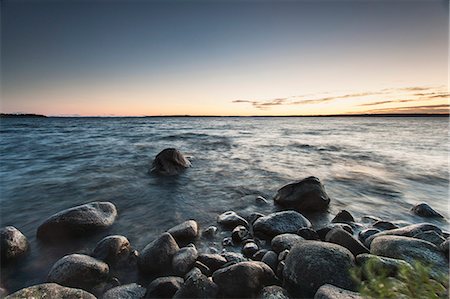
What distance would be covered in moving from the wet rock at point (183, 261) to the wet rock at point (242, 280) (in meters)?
0.63

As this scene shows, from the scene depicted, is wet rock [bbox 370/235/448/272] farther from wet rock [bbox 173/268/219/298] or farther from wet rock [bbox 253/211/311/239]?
wet rock [bbox 173/268/219/298]

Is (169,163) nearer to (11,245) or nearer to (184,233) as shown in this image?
Answer: (184,233)

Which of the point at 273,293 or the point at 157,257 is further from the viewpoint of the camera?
the point at 157,257

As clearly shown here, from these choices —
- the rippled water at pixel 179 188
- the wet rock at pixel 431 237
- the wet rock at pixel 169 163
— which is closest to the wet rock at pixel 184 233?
the rippled water at pixel 179 188

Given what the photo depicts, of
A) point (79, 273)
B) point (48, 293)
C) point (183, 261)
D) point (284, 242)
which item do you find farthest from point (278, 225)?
point (48, 293)

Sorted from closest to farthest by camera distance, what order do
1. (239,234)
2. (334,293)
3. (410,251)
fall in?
(334,293)
(410,251)
(239,234)

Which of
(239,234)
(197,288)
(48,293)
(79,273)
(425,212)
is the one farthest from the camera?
(425,212)

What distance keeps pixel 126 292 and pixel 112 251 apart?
1.23m

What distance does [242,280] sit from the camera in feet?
12.2

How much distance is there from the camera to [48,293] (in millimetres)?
3250

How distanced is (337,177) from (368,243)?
692 centimetres

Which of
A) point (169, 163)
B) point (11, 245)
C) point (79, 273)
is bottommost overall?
point (79, 273)

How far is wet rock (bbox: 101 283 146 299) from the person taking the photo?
364 centimetres

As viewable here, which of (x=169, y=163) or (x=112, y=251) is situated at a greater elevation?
(x=169, y=163)
